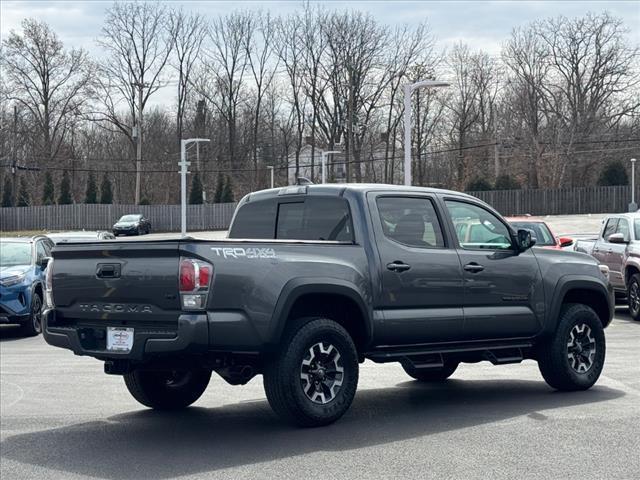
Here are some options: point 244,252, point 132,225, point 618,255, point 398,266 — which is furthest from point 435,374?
point 132,225

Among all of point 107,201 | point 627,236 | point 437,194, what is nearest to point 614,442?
point 437,194

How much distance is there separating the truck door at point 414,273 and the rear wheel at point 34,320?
10153mm

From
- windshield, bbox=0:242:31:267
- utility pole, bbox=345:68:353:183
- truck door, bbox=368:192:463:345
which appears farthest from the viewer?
utility pole, bbox=345:68:353:183

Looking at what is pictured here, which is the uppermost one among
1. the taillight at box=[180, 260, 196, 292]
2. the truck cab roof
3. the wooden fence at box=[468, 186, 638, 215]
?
the wooden fence at box=[468, 186, 638, 215]

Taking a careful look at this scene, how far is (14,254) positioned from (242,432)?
11.5 meters

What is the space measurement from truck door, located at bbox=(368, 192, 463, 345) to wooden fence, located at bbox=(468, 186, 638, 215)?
63.6 metres

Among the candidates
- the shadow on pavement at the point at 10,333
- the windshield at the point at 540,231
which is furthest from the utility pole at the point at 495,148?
the shadow on pavement at the point at 10,333

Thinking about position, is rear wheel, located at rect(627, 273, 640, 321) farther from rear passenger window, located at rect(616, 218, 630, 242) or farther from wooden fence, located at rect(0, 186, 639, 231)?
wooden fence, located at rect(0, 186, 639, 231)

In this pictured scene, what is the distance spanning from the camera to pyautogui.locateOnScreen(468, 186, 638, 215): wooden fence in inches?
2825

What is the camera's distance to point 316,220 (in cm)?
909

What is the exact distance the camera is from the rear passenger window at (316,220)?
8.82 meters

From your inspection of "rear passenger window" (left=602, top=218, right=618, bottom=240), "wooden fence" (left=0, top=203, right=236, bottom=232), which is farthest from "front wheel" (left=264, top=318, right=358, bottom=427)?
"wooden fence" (left=0, top=203, right=236, bottom=232)

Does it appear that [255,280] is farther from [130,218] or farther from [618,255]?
[130,218]

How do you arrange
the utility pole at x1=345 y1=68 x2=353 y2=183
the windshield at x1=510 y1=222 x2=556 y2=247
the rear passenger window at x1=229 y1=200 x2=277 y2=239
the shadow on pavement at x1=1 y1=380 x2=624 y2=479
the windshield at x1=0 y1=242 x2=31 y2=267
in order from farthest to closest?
the utility pole at x1=345 y1=68 x2=353 y2=183 → the windshield at x1=510 y1=222 x2=556 y2=247 → the windshield at x1=0 y1=242 x2=31 y2=267 → the rear passenger window at x1=229 y1=200 x2=277 y2=239 → the shadow on pavement at x1=1 y1=380 x2=624 y2=479
